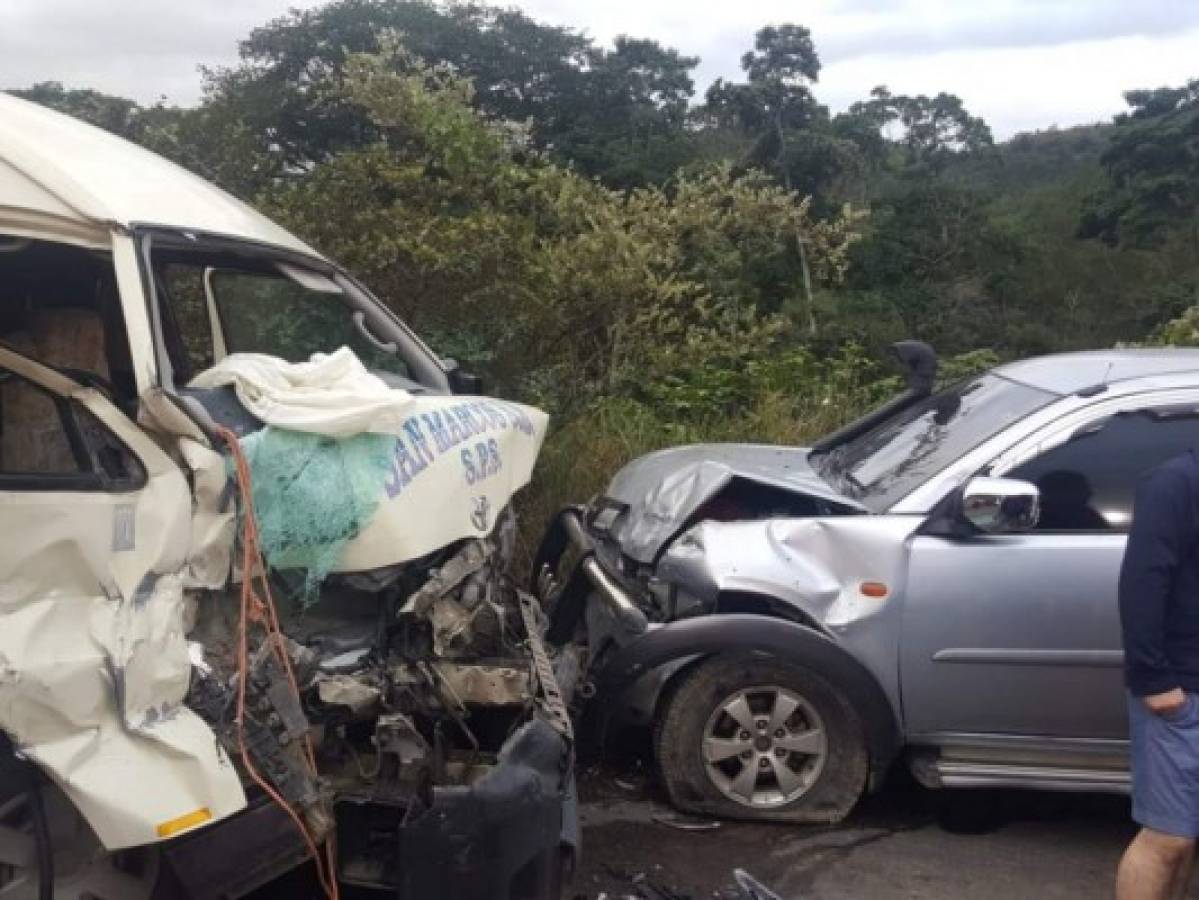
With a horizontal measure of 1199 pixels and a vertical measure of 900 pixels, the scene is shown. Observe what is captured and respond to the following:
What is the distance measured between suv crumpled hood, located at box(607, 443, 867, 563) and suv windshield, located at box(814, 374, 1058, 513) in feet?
0.42

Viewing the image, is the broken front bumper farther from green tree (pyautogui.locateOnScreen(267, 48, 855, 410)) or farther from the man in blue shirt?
green tree (pyautogui.locateOnScreen(267, 48, 855, 410))

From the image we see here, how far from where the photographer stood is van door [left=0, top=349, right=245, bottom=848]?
2779 mm

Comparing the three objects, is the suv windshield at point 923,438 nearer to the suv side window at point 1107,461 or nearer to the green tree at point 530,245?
the suv side window at point 1107,461

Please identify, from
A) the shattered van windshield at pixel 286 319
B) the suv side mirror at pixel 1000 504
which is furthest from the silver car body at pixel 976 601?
the shattered van windshield at pixel 286 319

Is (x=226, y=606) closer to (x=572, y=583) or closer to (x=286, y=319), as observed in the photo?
(x=572, y=583)

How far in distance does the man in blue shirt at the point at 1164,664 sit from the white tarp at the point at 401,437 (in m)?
1.84

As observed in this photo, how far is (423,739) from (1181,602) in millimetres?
2055

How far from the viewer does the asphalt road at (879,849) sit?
421 centimetres

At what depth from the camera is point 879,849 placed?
4.52 metres

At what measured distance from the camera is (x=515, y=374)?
8.41 meters

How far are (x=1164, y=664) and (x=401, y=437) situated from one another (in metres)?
2.18

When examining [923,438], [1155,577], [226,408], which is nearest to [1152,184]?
[923,438]

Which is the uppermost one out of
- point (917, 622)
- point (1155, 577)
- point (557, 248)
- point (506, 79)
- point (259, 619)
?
point (506, 79)

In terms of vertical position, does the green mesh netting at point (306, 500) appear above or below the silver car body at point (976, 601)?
above
